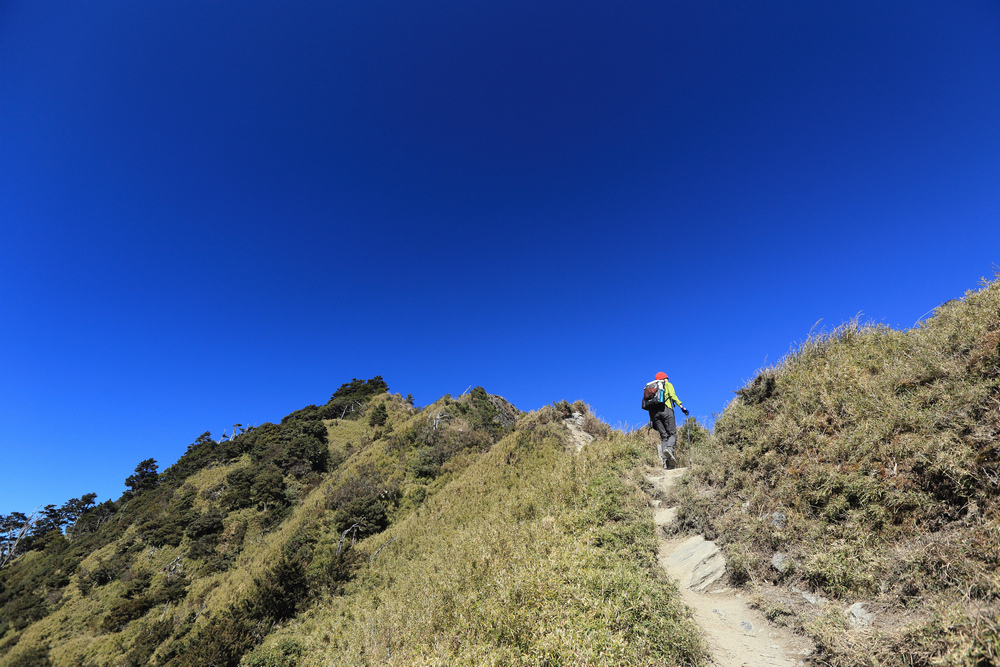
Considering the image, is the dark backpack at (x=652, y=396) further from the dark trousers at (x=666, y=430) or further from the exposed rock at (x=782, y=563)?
the exposed rock at (x=782, y=563)

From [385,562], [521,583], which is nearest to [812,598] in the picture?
[521,583]

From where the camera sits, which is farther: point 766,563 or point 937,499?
point 766,563

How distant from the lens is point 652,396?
10.7 meters

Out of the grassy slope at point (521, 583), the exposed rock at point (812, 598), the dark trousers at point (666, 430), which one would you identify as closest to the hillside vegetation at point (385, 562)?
the grassy slope at point (521, 583)

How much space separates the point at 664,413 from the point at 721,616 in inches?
231

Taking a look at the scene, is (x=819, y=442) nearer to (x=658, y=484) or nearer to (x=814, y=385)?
(x=814, y=385)

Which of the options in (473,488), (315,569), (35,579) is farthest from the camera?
(35,579)

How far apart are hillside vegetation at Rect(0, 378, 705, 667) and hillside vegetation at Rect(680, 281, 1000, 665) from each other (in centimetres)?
170

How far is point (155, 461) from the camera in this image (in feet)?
145

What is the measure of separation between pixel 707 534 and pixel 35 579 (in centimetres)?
4367

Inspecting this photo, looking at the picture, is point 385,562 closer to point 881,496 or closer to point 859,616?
point 859,616

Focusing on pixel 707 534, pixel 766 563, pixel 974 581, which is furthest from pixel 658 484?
pixel 974 581

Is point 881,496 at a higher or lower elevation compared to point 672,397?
lower

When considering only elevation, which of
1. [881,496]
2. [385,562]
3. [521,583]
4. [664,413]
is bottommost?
[881,496]
